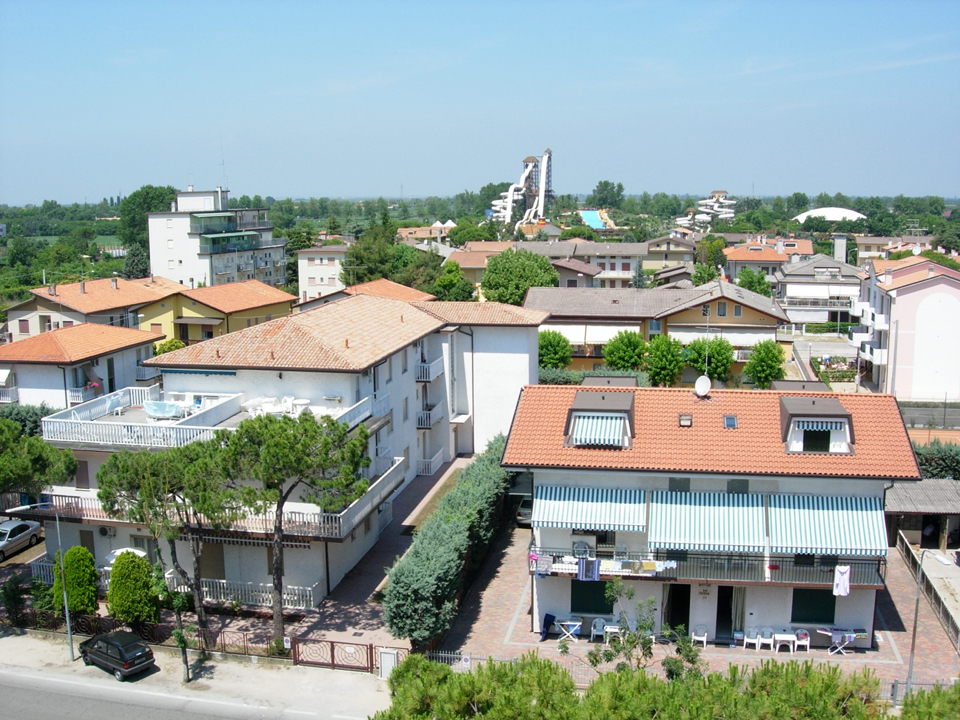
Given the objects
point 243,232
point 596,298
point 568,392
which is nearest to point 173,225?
point 243,232

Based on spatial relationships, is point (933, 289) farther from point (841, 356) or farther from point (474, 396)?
point (474, 396)

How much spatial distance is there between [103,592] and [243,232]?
6635 centimetres

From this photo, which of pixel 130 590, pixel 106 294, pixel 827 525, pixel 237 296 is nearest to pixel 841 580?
pixel 827 525

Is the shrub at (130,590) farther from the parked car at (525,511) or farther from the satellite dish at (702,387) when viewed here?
the satellite dish at (702,387)

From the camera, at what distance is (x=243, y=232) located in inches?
3533

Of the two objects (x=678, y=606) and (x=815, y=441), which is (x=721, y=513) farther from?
(x=815, y=441)

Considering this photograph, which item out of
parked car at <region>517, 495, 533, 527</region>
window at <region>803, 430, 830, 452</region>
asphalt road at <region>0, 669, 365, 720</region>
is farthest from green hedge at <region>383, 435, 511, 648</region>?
window at <region>803, 430, 830, 452</region>

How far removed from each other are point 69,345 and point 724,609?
101 ft

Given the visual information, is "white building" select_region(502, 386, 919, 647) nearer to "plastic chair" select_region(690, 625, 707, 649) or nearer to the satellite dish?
"plastic chair" select_region(690, 625, 707, 649)

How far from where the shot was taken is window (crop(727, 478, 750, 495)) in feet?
80.6

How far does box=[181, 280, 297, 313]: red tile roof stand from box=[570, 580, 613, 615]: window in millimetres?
37864

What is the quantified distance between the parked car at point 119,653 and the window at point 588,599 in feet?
38.0

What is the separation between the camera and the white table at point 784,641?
2402 centimetres

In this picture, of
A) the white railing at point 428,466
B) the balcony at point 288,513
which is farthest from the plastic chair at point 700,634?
the white railing at point 428,466
